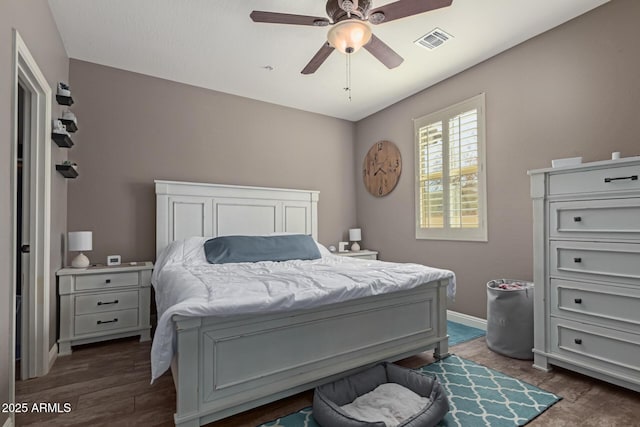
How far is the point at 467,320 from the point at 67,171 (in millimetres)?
4133

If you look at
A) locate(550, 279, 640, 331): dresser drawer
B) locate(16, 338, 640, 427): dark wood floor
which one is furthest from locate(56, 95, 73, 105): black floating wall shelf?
locate(550, 279, 640, 331): dresser drawer

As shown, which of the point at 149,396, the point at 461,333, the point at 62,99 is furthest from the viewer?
the point at 461,333

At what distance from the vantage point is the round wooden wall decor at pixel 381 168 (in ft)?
14.3

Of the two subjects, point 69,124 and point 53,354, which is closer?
point 53,354

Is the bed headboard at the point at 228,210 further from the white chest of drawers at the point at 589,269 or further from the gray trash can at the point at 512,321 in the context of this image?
the white chest of drawers at the point at 589,269

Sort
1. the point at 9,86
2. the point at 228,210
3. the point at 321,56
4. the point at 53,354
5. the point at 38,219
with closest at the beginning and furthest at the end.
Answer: the point at 9,86, the point at 38,219, the point at 321,56, the point at 53,354, the point at 228,210

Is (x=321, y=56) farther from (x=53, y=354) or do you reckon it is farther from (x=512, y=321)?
(x=53, y=354)

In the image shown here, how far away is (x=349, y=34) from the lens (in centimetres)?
209

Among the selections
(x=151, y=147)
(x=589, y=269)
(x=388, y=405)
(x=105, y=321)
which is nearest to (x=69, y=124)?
(x=151, y=147)

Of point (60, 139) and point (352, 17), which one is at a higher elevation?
point (352, 17)

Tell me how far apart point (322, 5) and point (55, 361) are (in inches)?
138

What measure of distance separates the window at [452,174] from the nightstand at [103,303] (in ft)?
10.2

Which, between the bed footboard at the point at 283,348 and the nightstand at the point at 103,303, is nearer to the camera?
the bed footboard at the point at 283,348

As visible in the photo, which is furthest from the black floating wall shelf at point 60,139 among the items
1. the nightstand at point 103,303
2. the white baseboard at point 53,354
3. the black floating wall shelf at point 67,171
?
the white baseboard at point 53,354
